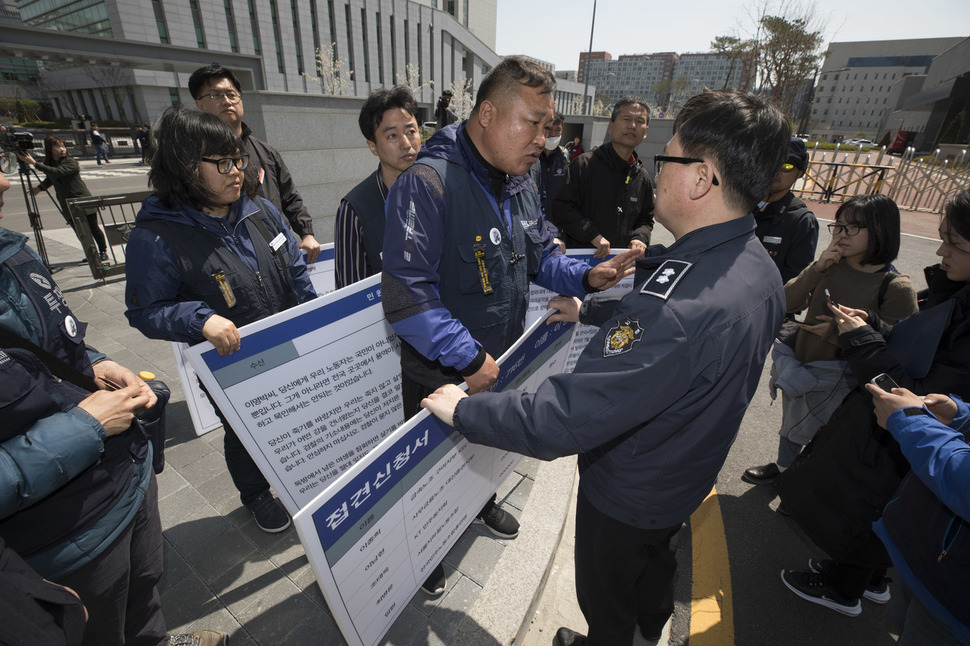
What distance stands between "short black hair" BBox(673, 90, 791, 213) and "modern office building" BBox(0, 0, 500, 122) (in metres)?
28.1

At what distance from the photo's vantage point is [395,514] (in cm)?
151

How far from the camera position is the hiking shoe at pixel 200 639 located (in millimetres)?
1812

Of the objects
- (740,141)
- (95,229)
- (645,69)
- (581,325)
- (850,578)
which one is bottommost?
(850,578)

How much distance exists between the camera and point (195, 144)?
1.93 m

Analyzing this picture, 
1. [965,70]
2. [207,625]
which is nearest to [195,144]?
[207,625]

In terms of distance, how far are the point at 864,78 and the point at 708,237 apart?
372 feet

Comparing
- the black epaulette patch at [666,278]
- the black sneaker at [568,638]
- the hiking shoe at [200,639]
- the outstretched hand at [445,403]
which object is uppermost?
the black epaulette patch at [666,278]

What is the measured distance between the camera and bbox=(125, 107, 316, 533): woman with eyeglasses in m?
1.92

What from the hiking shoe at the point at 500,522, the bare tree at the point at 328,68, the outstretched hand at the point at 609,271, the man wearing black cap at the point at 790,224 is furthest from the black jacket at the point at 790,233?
the bare tree at the point at 328,68

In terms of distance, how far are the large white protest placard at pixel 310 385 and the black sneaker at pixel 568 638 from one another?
1.26 metres

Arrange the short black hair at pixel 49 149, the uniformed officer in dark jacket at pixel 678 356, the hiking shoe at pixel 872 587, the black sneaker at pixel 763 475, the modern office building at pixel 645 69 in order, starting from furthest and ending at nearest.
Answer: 1. the modern office building at pixel 645 69
2. the short black hair at pixel 49 149
3. the black sneaker at pixel 763 475
4. the hiking shoe at pixel 872 587
5. the uniformed officer in dark jacket at pixel 678 356

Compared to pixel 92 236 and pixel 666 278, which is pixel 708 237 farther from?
pixel 92 236

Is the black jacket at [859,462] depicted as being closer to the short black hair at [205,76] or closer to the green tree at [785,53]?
the short black hair at [205,76]

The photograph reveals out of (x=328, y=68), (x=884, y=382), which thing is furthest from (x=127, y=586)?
(x=328, y=68)
